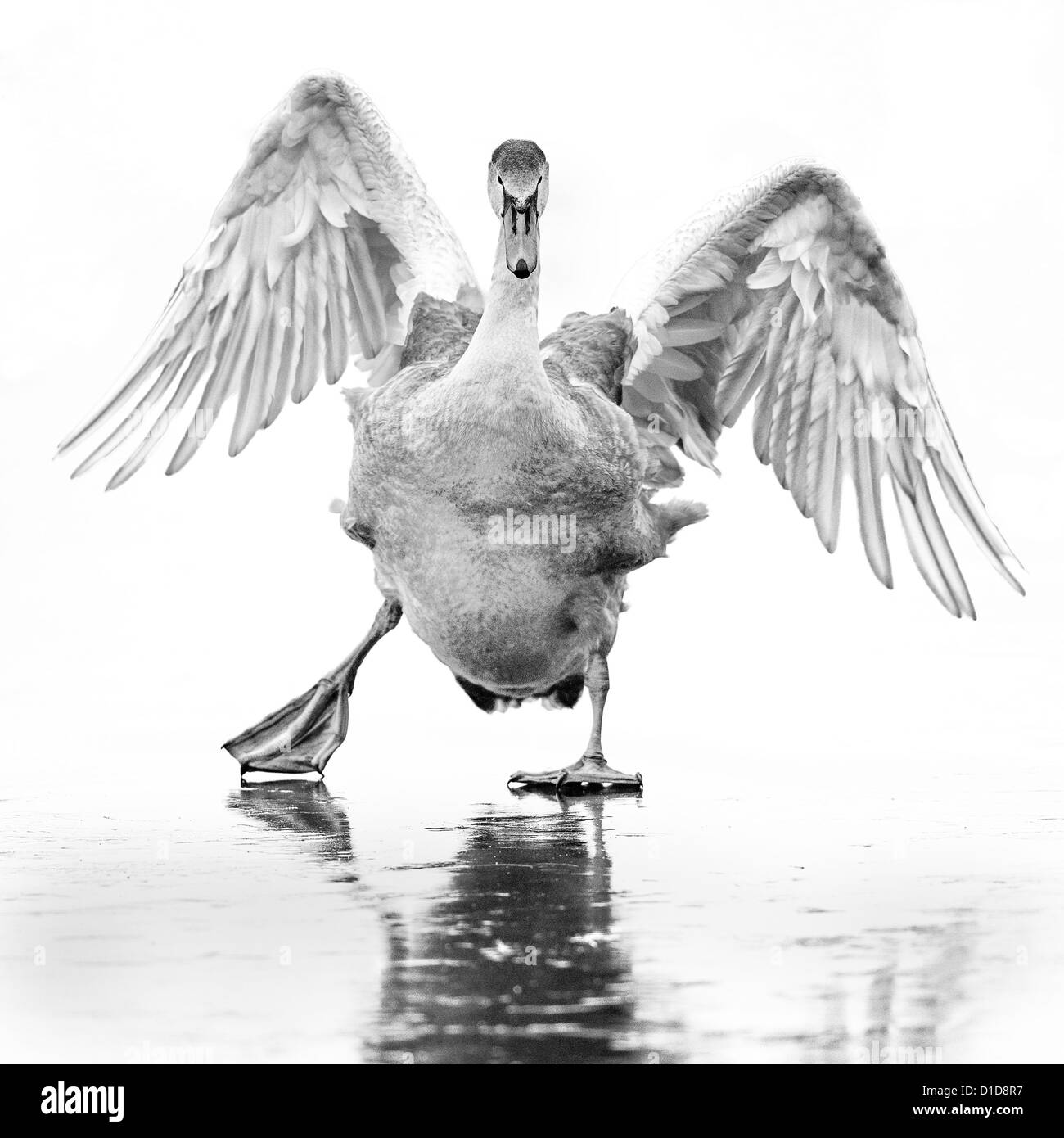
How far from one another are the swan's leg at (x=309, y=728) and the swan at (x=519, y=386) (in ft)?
0.05

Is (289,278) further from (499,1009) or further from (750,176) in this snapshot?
(499,1009)

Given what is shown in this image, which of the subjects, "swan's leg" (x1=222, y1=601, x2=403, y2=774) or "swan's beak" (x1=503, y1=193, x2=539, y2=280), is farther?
"swan's leg" (x1=222, y1=601, x2=403, y2=774)

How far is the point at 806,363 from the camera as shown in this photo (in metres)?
11.4

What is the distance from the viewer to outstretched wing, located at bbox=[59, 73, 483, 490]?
421 inches

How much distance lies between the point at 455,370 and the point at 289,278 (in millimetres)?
2984

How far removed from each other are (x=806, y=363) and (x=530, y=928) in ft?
20.5

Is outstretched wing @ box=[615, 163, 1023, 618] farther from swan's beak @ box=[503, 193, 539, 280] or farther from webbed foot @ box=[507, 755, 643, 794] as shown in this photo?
webbed foot @ box=[507, 755, 643, 794]

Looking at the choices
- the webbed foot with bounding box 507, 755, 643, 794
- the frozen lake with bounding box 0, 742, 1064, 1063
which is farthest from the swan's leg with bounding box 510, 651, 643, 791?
the frozen lake with bounding box 0, 742, 1064, 1063

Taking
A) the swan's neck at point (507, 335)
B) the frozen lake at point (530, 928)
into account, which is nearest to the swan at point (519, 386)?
the swan's neck at point (507, 335)

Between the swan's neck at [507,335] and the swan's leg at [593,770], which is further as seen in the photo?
the swan's leg at [593,770]

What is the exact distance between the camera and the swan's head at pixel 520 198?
8.39 m

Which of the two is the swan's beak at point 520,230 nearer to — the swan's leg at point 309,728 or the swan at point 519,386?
the swan at point 519,386

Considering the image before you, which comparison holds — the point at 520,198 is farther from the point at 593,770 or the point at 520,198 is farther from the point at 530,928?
the point at 530,928

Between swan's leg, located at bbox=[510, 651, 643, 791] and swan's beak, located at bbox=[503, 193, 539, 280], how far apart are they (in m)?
2.29
